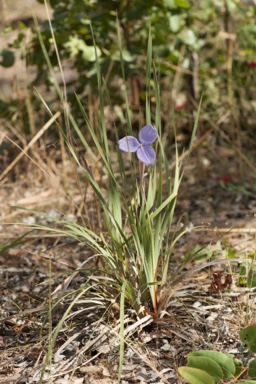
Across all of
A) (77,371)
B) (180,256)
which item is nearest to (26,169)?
(180,256)

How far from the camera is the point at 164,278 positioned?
66.9 inches

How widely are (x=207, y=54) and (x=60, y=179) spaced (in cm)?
149

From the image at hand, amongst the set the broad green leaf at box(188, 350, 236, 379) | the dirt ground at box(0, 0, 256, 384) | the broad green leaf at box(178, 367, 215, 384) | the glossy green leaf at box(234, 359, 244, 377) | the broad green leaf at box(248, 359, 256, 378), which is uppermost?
the broad green leaf at box(178, 367, 215, 384)

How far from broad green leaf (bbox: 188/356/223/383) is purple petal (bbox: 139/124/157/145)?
58cm

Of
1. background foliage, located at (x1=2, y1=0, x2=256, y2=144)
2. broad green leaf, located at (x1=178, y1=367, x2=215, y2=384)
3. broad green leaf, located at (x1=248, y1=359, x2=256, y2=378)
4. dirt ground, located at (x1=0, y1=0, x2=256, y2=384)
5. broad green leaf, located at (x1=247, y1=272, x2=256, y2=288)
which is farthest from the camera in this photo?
background foliage, located at (x1=2, y1=0, x2=256, y2=144)

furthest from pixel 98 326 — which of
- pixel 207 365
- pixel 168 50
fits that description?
pixel 168 50

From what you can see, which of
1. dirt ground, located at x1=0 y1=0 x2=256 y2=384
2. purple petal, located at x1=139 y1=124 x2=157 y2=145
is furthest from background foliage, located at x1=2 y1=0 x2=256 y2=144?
purple petal, located at x1=139 y1=124 x2=157 y2=145

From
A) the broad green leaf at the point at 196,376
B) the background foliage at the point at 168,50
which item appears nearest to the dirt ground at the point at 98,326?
the broad green leaf at the point at 196,376

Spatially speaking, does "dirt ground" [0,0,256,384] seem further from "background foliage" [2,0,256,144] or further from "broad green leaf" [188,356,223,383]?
"background foliage" [2,0,256,144]

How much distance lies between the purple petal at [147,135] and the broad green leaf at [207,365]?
0.58m

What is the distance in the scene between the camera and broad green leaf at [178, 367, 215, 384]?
51.2 inches

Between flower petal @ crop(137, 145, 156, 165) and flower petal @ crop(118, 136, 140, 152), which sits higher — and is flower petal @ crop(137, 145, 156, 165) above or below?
below

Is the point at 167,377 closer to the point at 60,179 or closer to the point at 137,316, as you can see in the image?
the point at 137,316

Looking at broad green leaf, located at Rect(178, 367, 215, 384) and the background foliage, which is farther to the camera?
the background foliage
